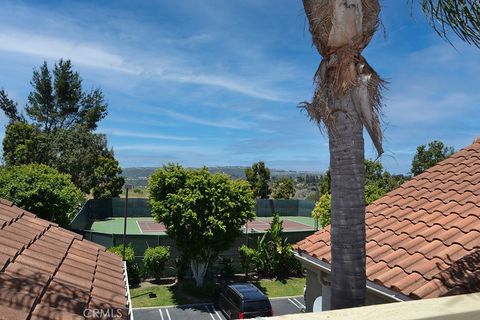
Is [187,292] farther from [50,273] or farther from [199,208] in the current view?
[50,273]

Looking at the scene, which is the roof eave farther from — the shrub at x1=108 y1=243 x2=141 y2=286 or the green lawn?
the shrub at x1=108 y1=243 x2=141 y2=286

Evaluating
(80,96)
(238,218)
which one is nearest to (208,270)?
(238,218)

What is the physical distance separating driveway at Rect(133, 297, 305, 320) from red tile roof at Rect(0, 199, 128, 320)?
10628 mm

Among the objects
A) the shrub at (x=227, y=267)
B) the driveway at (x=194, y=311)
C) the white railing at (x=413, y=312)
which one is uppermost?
Answer: the white railing at (x=413, y=312)

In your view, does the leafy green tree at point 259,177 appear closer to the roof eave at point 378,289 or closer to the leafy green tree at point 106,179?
the leafy green tree at point 106,179

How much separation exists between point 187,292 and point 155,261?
A: 8.29ft

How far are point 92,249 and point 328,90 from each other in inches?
185

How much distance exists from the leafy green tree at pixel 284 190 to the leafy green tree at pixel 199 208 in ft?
118

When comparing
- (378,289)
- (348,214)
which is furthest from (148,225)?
(348,214)

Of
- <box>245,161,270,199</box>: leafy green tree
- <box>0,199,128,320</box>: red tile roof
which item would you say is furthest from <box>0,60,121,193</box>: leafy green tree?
<box>0,199,128,320</box>: red tile roof

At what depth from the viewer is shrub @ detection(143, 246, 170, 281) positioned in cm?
2114

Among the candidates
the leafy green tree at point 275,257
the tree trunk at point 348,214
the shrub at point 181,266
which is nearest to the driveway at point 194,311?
the shrub at point 181,266

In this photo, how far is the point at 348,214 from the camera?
11.7 feet

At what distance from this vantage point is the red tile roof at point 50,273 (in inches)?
140
